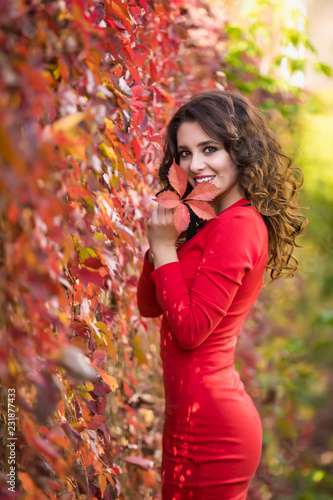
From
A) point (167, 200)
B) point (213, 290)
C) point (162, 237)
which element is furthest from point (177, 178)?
point (213, 290)

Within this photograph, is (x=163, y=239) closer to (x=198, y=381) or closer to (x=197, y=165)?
(x=197, y=165)

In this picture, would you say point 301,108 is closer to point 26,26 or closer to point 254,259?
point 254,259

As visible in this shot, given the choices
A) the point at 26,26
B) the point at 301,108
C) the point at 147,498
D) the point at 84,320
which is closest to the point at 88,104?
the point at 26,26

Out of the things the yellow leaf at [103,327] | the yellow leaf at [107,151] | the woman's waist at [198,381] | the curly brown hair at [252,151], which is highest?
the yellow leaf at [107,151]

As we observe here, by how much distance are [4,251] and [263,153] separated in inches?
44.7

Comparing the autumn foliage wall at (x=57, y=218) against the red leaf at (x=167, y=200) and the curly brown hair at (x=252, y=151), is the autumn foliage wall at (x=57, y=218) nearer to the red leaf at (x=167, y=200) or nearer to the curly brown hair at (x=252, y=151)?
the red leaf at (x=167, y=200)

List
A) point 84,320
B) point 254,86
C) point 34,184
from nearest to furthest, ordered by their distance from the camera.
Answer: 1. point 34,184
2. point 84,320
3. point 254,86

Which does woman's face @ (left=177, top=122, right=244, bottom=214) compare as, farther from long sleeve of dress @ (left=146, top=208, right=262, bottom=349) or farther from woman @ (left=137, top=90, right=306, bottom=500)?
long sleeve of dress @ (left=146, top=208, right=262, bottom=349)

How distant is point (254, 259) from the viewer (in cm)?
146

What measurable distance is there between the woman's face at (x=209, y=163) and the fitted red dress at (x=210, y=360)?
110 millimetres

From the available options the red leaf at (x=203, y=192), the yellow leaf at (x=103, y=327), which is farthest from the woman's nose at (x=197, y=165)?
the yellow leaf at (x=103, y=327)

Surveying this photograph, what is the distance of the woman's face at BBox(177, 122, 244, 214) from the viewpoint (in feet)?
5.24

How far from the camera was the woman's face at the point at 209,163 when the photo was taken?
1596 millimetres

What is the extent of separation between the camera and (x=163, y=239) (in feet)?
4.96
